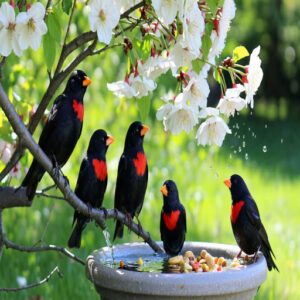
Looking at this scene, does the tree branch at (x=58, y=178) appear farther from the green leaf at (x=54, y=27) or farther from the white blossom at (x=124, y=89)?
the white blossom at (x=124, y=89)

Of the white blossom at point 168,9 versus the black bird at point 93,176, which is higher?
the white blossom at point 168,9

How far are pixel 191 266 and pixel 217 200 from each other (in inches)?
162

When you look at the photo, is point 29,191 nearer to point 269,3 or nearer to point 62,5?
point 62,5

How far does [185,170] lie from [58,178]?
451 cm

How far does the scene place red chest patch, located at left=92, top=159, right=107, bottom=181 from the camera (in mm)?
3799

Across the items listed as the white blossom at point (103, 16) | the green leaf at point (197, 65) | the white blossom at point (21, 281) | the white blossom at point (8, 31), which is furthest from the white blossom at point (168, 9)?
the white blossom at point (21, 281)

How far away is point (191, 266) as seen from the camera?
3.21 m

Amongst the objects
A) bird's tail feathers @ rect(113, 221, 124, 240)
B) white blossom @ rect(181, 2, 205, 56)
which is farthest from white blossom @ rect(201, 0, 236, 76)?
bird's tail feathers @ rect(113, 221, 124, 240)

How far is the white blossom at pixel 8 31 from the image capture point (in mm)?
2561

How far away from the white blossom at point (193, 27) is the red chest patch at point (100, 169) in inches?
47.3

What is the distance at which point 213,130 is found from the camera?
3.10 m

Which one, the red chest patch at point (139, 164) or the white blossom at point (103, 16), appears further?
the red chest patch at point (139, 164)

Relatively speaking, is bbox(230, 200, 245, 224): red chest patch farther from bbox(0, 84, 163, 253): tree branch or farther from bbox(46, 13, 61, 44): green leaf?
bbox(46, 13, 61, 44): green leaf

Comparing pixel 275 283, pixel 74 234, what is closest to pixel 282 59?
pixel 275 283
